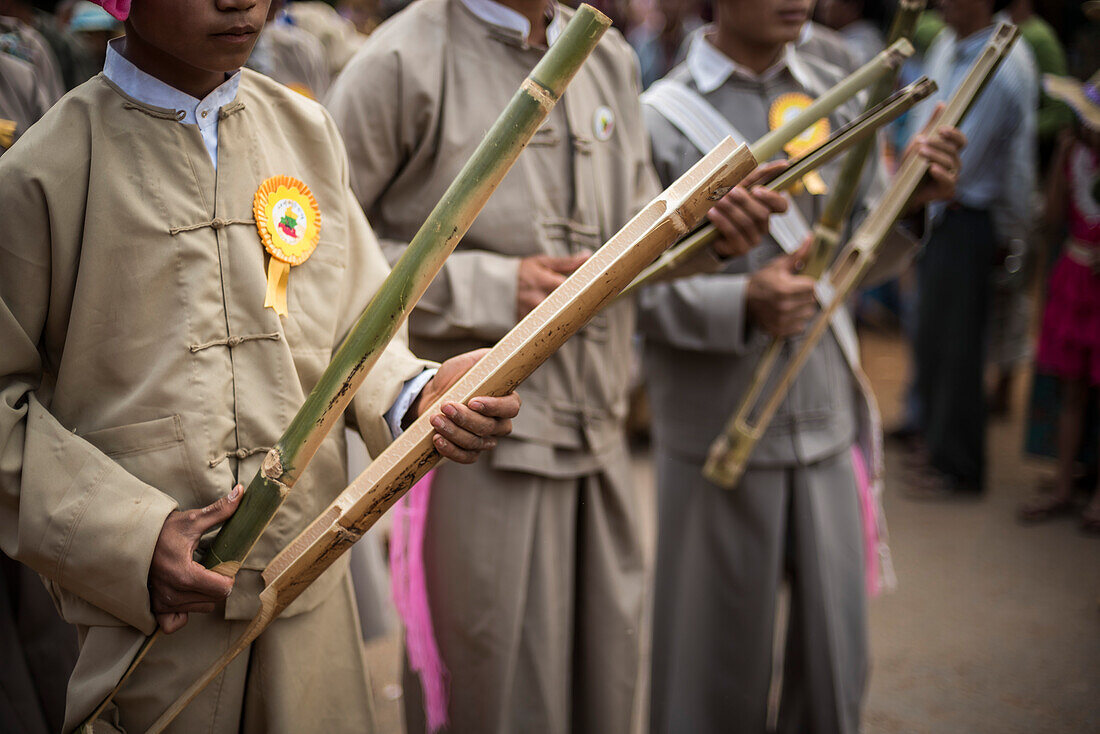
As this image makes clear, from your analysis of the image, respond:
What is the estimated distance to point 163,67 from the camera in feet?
4.46

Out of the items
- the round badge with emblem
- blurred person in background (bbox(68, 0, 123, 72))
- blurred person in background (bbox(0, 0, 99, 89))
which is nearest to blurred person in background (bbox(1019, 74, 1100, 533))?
the round badge with emblem

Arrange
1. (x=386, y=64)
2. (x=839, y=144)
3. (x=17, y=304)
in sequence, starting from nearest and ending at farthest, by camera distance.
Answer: (x=17, y=304) → (x=839, y=144) → (x=386, y=64)

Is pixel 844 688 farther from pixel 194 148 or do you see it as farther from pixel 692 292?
pixel 194 148

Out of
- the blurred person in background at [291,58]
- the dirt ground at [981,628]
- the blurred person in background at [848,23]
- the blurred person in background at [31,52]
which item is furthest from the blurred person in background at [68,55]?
the blurred person in background at [848,23]

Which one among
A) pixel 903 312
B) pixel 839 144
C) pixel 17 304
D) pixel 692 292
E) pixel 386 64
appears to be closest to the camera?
Answer: pixel 17 304

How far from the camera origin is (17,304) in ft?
4.25

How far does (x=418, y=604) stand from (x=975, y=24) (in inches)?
144

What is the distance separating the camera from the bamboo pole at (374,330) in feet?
4.32

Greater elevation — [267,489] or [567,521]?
[267,489]

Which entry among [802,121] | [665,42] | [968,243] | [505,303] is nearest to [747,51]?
[802,121]

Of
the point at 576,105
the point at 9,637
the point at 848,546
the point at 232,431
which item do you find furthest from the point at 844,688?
the point at 9,637

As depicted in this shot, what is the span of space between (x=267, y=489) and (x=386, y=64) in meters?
0.97

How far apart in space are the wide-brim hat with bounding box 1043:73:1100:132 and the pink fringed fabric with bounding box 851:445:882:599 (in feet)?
4.74

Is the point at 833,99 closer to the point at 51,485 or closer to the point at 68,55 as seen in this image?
the point at 51,485
